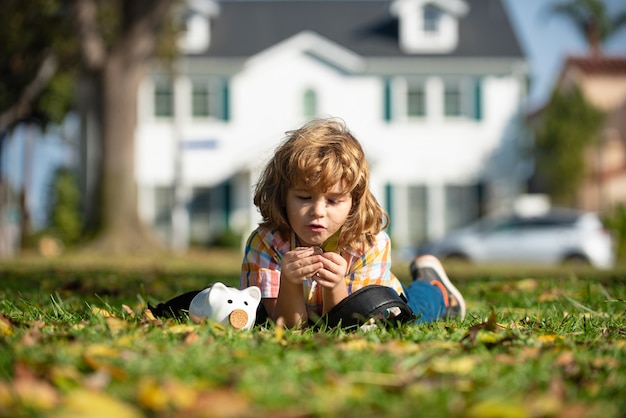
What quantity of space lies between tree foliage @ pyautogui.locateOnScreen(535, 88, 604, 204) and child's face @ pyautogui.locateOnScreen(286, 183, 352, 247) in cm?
2289

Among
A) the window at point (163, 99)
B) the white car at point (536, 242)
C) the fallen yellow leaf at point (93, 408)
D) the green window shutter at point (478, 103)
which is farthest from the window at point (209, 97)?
the fallen yellow leaf at point (93, 408)

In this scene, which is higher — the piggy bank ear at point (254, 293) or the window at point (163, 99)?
the window at point (163, 99)

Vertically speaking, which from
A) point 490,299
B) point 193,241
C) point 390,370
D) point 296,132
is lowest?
point 193,241

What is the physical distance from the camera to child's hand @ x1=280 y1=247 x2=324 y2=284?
3.27 meters

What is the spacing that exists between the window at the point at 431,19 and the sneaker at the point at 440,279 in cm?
2258

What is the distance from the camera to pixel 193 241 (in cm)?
2464

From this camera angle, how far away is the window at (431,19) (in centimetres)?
2636

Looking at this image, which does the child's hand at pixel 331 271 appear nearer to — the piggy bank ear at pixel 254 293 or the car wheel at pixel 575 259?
the piggy bank ear at pixel 254 293

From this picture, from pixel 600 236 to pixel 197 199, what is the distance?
1166 centimetres

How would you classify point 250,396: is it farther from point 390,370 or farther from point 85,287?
point 85,287

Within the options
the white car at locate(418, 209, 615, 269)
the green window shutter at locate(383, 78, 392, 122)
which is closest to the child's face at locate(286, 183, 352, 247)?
→ the white car at locate(418, 209, 615, 269)

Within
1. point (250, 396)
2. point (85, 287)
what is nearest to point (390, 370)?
point (250, 396)

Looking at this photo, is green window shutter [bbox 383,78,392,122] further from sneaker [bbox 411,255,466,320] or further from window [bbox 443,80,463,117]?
sneaker [bbox 411,255,466,320]

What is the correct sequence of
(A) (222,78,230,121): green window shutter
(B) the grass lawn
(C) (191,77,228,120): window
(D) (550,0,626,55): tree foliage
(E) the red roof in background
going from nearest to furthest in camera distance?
(B) the grass lawn, (A) (222,78,230,121): green window shutter, (C) (191,77,228,120): window, (E) the red roof in background, (D) (550,0,626,55): tree foliage
